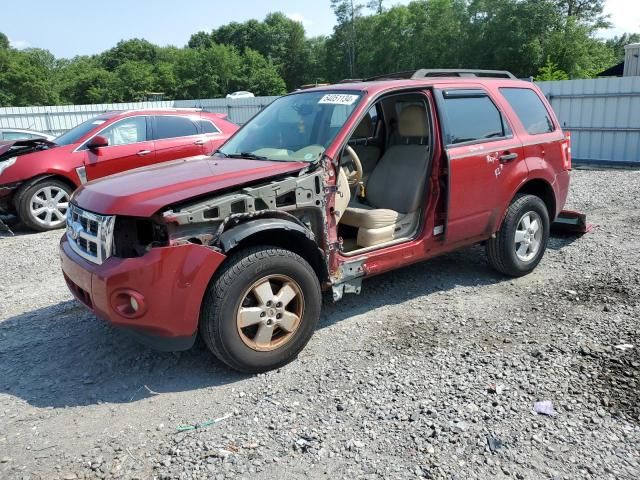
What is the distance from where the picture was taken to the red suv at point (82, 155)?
7797mm

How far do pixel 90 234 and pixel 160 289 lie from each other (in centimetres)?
69

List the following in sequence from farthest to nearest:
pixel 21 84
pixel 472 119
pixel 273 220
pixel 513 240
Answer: pixel 21 84, pixel 513 240, pixel 472 119, pixel 273 220

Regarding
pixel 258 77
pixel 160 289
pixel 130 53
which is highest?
pixel 130 53

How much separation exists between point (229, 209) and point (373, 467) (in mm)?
1706

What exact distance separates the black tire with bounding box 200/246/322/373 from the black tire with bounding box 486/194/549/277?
222 cm

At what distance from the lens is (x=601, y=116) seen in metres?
13.1

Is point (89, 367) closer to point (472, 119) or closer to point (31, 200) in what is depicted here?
point (472, 119)

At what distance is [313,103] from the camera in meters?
4.48

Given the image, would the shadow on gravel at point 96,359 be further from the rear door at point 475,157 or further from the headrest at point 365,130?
the headrest at point 365,130

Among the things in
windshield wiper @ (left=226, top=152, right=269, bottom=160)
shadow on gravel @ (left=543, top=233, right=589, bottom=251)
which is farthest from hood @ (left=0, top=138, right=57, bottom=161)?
shadow on gravel @ (left=543, top=233, right=589, bottom=251)

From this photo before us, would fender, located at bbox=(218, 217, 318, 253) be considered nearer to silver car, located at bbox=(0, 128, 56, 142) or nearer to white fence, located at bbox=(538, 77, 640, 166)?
silver car, located at bbox=(0, 128, 56, 142)

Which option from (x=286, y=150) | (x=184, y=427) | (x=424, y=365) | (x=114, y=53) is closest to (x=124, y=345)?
(x=184, y=427)

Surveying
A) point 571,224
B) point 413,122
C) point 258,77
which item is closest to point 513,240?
point 413,122

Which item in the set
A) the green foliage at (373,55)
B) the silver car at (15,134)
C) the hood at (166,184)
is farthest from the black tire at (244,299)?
the green foliage at (373,55)
